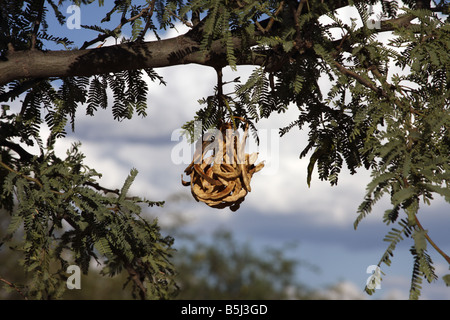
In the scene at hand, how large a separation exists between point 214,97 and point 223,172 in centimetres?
63

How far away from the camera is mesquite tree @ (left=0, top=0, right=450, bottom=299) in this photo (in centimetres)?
278

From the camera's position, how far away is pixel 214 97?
3.28m

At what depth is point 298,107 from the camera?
3520 millimetres

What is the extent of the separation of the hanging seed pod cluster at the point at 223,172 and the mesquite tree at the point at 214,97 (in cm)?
2

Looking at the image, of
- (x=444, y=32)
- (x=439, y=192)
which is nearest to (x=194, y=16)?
(x=444, y=32)

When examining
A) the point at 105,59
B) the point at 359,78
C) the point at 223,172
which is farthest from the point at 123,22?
the point at 359,78

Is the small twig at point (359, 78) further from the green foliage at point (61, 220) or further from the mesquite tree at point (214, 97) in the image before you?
the green foliage at point (61, 220)

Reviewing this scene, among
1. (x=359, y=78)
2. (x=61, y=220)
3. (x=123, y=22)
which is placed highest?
(x=123, y=22)

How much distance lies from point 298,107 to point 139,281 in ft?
5.90

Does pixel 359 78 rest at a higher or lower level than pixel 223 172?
higher

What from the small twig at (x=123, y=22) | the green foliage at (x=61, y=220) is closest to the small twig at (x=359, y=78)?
the small twig at (x=123, y=22)

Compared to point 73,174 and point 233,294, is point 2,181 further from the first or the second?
point 233,294

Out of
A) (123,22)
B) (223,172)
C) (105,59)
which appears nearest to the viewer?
(223,172)

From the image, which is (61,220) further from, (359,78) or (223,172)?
(359,78)
